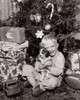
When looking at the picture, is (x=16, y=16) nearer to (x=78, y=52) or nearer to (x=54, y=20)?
(x=54, y=20)

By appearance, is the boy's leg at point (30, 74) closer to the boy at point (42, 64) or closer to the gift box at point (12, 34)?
the boy at point (42, 64)

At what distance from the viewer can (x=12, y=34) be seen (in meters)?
3.01

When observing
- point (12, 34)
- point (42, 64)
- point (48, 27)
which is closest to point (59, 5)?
point (48, 27)

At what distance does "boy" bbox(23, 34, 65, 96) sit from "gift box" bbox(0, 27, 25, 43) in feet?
1.51

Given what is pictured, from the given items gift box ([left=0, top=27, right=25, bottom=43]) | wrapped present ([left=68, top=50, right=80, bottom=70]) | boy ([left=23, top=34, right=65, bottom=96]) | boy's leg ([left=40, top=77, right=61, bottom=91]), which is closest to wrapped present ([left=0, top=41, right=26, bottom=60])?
gift box ([left=0, top=27, right=25, bottom=43])

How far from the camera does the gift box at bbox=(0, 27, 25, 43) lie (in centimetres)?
297

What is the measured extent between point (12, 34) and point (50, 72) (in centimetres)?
78

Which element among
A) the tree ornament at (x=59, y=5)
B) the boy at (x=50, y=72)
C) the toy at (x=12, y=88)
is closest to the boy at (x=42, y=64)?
the boy at (x=50, y=72)

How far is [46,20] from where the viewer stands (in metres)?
3.16

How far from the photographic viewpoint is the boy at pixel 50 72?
2594 mm

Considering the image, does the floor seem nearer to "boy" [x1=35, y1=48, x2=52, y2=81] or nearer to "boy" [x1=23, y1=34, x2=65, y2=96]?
"boy" [x1=23, y1=34, x2=65, y2=96]

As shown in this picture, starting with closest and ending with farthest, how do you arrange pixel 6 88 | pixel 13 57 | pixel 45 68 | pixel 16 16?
pixel 6 88 < pixel 45 68 < pixel 13 57 < pixel 16 16

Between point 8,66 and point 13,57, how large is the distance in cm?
15

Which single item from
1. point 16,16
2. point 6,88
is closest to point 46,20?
point 16,16
